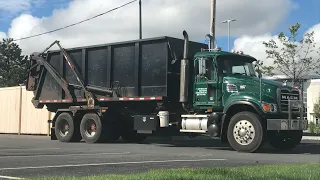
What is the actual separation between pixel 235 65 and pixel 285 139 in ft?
10.0

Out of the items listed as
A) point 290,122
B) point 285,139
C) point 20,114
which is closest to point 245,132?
point 290,122

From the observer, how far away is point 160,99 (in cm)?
1544

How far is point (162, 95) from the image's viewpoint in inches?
607

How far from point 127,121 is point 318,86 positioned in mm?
27776

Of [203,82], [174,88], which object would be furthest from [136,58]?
[203,82]

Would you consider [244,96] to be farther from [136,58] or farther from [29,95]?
[29,95]

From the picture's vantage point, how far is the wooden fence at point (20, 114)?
25469 mm

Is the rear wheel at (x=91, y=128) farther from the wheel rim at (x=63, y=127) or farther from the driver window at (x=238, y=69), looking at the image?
the driver window at (x=238, y=69)

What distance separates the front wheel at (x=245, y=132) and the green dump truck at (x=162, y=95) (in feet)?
0.10

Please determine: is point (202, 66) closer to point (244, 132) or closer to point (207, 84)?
point (207, 84)

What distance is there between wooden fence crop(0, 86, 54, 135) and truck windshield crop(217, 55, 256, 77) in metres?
13.1

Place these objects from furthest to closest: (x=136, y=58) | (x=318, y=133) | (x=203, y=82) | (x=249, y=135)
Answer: (x=318, y=133) → (x=136, y=58) → (x=203, y=82) → (x=249, y=135)

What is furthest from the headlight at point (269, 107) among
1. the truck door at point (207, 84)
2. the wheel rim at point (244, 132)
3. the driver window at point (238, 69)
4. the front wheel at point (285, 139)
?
the driver window at point (238, 69)

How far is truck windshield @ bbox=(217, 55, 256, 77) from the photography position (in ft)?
47.9
